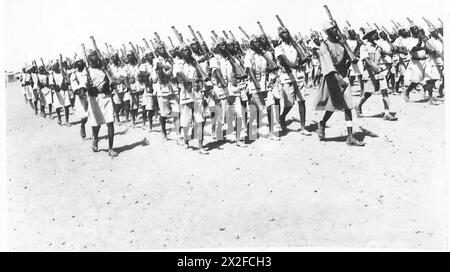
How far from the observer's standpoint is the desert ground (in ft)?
18.4

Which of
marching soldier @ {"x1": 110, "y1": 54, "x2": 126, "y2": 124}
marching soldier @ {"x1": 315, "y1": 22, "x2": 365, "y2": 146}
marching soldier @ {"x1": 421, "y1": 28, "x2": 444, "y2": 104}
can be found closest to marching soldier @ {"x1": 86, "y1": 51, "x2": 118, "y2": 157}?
marching soldier @ {"x1": 110, "y1": 54, "x2": 126, "y2": 124}

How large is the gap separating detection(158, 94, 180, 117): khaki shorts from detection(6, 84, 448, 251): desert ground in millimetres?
766

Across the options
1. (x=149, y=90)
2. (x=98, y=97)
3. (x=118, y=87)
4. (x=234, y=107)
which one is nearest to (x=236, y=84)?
(x=234, y=107)

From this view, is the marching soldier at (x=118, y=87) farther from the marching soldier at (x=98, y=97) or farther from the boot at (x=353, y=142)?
the boot at (x=353, y=142)

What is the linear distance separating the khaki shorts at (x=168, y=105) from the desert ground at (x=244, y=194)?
77 cm

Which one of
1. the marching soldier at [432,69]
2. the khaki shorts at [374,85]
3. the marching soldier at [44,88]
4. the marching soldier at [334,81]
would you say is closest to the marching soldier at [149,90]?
the marching soldier at [334,81]

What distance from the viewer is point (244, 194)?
268 inches

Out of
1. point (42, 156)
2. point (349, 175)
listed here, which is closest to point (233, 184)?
point (349, 175)

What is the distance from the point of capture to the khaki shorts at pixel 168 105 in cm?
1055

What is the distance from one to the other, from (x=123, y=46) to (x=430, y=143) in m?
11.8

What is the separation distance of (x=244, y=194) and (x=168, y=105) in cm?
448

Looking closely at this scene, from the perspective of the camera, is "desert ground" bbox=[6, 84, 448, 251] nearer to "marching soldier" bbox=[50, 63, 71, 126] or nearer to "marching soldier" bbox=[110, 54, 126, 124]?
"marching soldier" bbox=[110, 54, 126, 124]
